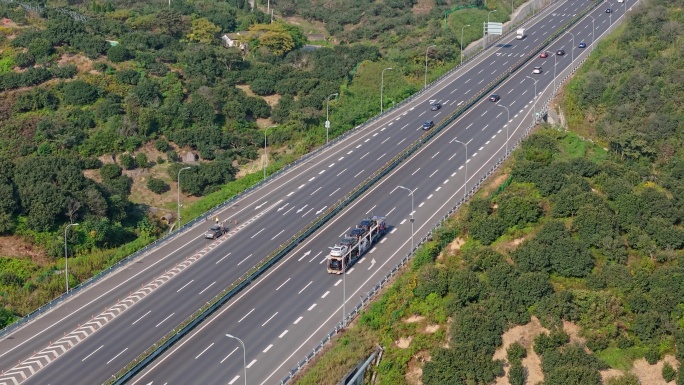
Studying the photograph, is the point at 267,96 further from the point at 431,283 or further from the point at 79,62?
the point at 431,283

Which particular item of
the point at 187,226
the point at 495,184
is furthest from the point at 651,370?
the point at 187,226

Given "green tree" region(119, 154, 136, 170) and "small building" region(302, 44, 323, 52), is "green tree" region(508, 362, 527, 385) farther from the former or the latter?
"small building" region(302, 44, 323, 52)

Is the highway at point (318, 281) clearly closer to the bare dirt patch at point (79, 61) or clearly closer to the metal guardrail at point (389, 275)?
Answer: the metal guardrail at point (389, 275)

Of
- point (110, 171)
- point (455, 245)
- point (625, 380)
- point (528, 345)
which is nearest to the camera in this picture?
point (625, 380)

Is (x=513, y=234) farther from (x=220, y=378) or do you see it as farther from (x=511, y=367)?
(x=220, y=378)

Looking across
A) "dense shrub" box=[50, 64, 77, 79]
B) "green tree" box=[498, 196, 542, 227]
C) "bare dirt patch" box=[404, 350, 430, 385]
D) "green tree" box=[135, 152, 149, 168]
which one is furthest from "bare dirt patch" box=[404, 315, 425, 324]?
"dense shrub" box=[50, 64, 77, 79]

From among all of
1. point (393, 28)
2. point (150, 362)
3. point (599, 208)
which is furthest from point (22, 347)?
point (393, 28)
